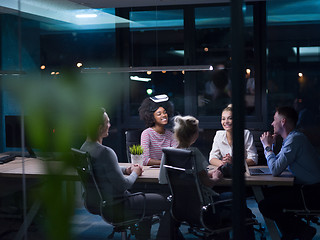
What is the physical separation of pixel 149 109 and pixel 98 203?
5.25ft

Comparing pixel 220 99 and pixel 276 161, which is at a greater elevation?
pixel 220 99

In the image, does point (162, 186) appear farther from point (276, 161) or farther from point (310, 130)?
point (310, 130)

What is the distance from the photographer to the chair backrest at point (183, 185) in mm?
3430

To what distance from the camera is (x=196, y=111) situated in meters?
5.75

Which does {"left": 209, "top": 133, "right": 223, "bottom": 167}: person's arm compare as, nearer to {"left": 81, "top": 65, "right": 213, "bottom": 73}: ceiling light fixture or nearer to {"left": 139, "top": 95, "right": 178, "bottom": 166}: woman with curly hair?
{"left": 139, "top": 95, "right": 178, "bottom": 166}: woman with curly hair

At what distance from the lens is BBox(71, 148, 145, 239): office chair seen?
3.63 metres

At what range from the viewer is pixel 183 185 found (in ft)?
11.7

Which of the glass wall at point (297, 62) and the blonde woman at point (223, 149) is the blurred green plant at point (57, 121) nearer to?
the blonde woman at point (223, 149)

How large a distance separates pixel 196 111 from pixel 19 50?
107 inches

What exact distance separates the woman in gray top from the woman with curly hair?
1.33 ft

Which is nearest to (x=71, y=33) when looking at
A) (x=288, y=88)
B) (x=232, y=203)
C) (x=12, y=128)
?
(x=12, y=128)

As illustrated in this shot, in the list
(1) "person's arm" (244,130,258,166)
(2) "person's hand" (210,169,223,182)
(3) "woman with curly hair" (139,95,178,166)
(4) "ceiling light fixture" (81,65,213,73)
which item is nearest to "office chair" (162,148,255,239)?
(2) "person's hand" (210,169,223,182)

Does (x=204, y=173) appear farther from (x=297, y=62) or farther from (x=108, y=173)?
(x=297, y=62)

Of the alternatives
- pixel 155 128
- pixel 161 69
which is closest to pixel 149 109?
pixel 155 128
